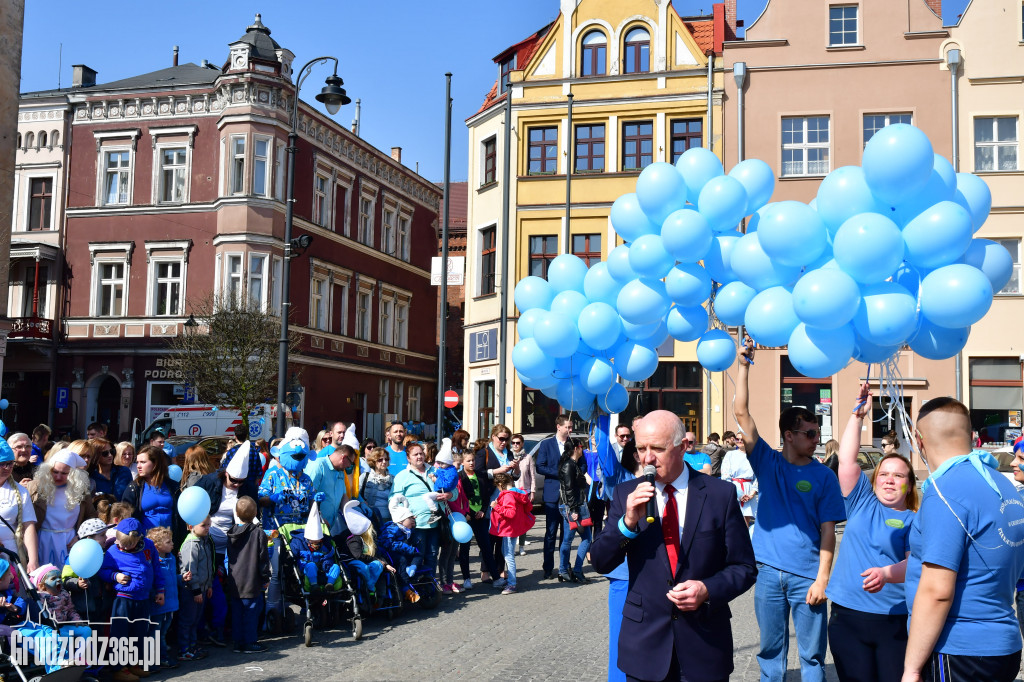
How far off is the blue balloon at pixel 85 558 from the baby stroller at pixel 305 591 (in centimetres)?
253

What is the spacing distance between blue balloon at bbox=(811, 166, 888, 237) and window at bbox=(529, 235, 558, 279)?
23.4 meters

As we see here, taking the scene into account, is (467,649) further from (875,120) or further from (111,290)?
(111,290)

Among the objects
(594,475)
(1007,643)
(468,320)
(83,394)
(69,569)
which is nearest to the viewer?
(1007,643)

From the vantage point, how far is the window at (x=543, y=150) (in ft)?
96.6

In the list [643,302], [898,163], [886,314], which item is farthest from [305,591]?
[898,163]

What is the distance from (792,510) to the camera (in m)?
5.74

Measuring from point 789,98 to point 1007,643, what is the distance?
25796 mm

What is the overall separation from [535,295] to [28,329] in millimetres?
31989

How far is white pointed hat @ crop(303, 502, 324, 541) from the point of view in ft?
30.4

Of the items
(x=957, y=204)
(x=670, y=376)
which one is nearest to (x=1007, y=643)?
(x=957, y=204)

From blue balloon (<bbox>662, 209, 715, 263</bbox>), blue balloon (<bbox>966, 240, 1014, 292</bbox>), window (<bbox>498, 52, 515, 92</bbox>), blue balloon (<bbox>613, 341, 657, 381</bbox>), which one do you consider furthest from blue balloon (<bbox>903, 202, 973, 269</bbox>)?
window (<bbox>498, 52, 515, 92</bbox>)

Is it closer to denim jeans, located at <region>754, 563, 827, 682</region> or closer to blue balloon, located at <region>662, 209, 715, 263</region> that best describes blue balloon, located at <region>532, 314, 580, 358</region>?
blue balloon, located at <region>662, 209, 715, 263</region>

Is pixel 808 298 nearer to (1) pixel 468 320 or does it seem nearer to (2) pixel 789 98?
(2) pixel 789 98

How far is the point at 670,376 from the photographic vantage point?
2770 centimetres
